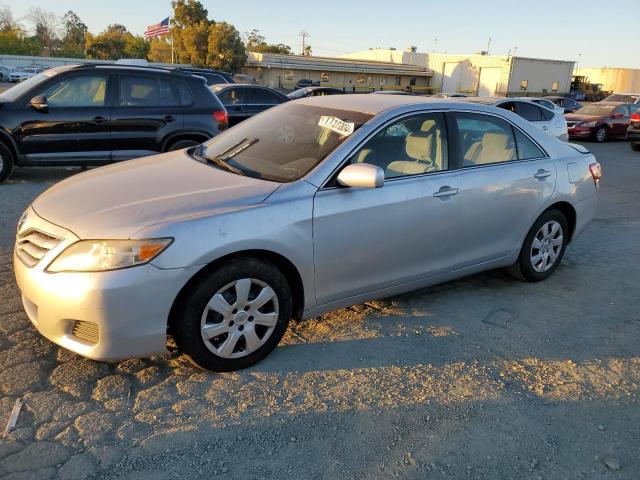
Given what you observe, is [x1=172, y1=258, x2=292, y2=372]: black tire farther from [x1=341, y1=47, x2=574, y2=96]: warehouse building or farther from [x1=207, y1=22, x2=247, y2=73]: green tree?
[x1=207, y1=22, x2=247, y2=73]: green tree

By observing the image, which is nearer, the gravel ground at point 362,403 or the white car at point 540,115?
the gravel ground at point 362,403

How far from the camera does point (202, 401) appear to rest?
114 inches

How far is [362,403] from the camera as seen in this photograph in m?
2.94

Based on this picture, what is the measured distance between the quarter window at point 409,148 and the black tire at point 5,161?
5.99 meters

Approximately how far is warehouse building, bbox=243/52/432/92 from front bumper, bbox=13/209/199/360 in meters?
53.2

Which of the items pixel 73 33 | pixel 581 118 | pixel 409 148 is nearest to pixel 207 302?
pixel 409 148

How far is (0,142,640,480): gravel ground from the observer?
2.48 meters

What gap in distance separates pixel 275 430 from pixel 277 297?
788 mm

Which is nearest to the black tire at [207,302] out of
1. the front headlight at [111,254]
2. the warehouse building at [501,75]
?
the front headlight at [111,254]

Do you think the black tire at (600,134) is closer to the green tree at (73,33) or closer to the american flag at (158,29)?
the american flag at (158,29)

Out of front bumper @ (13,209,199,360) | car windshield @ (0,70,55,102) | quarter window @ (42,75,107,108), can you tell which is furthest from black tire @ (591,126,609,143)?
front bumper @ (13,209,199,360)

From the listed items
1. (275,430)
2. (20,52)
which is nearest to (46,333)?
A: (275,430)

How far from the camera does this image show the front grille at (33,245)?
2914 millimetres

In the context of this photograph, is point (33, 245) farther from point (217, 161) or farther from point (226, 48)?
point (226, 48)
